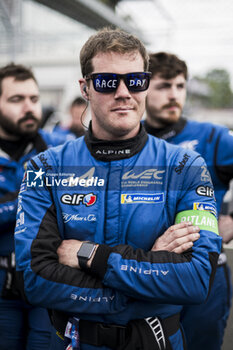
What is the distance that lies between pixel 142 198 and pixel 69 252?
0.39 meters

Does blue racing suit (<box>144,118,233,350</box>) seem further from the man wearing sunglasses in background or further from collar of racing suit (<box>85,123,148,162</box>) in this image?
collar of racing suit (<box>85,123,148,162</box>)

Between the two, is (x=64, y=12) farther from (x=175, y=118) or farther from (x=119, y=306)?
(x=119, y=306)

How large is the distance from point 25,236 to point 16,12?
13310 millimetres

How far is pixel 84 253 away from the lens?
1363mm

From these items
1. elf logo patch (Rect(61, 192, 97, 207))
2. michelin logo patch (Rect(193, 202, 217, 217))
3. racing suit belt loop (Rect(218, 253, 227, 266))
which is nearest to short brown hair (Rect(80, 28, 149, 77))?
elf logo patch (Rect(61, 192, 97, 207))

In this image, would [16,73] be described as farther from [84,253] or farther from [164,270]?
[164,270]

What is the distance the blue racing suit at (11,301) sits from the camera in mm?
2104

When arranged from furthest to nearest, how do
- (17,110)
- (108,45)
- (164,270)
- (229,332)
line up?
(17,110) → (229,332) → (108,45) → (164,270)

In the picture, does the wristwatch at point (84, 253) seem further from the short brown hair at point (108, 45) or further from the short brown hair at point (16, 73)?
the short brown hair at point (16, 73)

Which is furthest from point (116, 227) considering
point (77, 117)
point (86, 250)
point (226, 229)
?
point (77, 117)

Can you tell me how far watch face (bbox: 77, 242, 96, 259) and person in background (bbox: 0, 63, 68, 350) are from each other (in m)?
0.33

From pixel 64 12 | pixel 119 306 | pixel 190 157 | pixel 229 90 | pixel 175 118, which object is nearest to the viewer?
pixel 119 306

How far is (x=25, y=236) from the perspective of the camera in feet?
4.73

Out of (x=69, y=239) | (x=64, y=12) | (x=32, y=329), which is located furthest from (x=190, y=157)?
(x=64, y=12)
